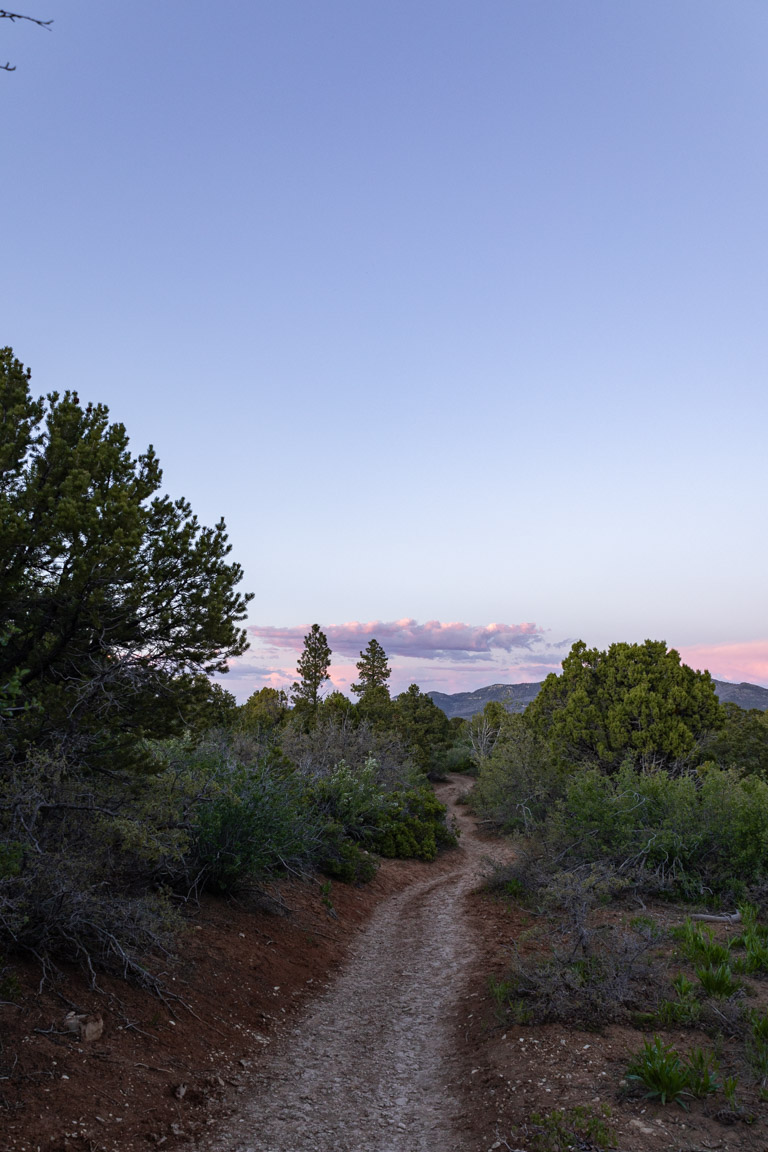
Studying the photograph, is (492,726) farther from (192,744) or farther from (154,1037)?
(154,1037)

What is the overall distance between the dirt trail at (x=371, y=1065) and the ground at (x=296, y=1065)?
0.07 feet

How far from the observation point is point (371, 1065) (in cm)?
634

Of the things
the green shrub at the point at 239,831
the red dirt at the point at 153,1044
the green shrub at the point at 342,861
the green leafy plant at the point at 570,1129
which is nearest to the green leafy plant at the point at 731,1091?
the green leafy plant at the point at 570,1129

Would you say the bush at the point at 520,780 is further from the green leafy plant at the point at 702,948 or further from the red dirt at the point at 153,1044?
the red dirt at the point at 153,1044

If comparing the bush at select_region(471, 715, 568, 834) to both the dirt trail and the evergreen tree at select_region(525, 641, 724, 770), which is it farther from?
the dirt trail

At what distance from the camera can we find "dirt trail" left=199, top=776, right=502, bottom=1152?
16.2 ft

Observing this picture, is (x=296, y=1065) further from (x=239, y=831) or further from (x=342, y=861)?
(x=342, y=861)

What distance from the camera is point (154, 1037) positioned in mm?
5824

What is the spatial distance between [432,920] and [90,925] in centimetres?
814

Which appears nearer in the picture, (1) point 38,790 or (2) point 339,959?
(1) point 38,790

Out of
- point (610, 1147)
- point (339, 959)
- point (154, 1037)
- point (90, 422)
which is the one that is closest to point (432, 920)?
point (339, 959)

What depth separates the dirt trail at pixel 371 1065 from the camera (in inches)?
194

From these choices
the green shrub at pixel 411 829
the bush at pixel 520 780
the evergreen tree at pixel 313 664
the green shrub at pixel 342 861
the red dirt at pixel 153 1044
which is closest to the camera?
the red dirt at pixel 153 1044

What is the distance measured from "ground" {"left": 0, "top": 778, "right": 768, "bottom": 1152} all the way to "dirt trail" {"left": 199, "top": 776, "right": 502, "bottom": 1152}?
2cm
